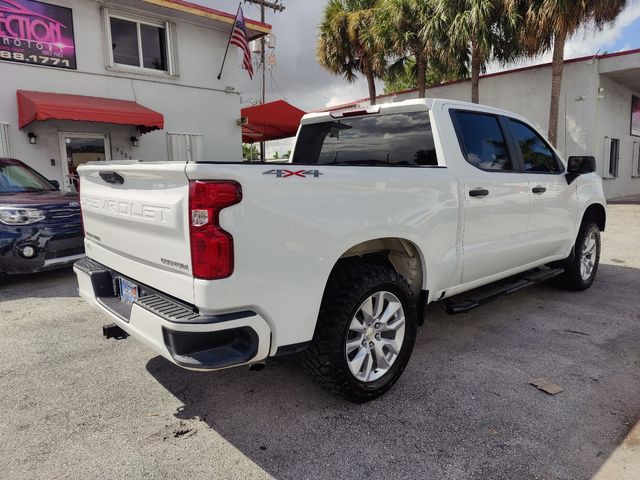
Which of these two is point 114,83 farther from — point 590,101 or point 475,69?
point 590,101

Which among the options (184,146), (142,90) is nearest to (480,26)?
(184,146)

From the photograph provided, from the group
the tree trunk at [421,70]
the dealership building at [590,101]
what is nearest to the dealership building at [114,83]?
the dealership building at [590,101]

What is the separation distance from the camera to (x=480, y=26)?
45.1 feet

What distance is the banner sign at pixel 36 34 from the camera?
374 inches

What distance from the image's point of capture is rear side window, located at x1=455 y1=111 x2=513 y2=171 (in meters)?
3.58

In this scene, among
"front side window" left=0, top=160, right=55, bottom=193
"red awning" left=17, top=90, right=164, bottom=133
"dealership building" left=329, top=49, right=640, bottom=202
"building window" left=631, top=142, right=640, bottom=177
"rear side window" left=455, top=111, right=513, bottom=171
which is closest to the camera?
"rear side window" left=455, top=111, right=513, bottom=171

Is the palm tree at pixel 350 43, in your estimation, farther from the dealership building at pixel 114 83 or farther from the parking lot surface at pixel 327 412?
the parking lot surface at pixel 327 412

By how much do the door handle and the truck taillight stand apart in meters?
2.00

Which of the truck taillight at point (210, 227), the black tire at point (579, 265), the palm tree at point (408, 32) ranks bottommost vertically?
the black tire at point (579, 265)

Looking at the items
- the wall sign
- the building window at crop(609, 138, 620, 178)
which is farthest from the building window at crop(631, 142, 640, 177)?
the building window at crop(609, 138, 620, 178)

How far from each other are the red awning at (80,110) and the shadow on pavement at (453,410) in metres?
7.42

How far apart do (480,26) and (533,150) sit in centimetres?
1121

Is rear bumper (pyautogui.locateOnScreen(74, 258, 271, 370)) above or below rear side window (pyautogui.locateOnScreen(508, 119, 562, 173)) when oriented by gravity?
below

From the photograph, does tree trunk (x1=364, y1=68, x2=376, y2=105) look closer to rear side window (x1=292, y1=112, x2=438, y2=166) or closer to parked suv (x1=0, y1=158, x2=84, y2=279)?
parked suv (x1=0, y1=158, x2=84, y2=279)
